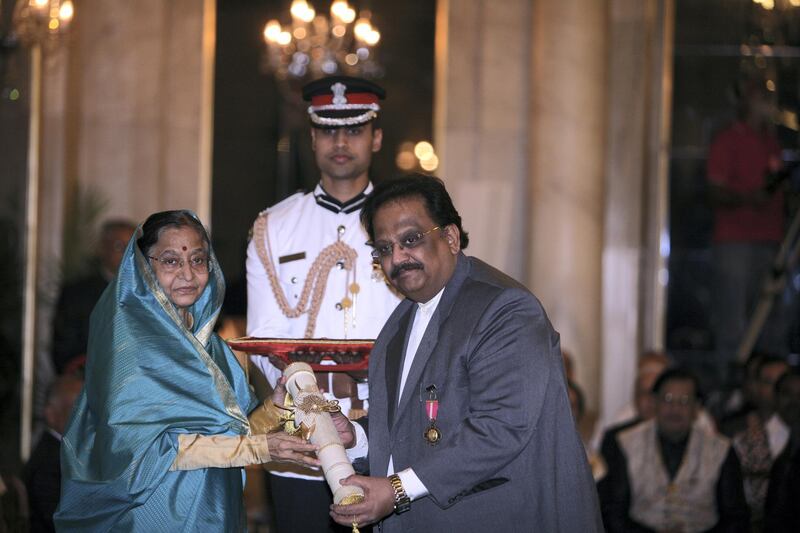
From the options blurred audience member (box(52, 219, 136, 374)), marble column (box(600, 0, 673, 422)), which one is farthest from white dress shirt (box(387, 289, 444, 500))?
marble column (box(600, 0, 673, 422))

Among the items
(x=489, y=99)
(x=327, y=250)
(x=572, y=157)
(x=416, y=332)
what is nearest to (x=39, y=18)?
(x=489, y=99)

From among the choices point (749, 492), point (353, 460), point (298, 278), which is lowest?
point (749, 492)

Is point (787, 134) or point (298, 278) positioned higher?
point (787, 134)

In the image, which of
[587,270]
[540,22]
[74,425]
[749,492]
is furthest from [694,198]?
[74,425]

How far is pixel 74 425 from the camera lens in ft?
12.5

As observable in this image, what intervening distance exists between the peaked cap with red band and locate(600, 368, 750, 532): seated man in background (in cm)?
292

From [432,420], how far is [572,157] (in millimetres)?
6611

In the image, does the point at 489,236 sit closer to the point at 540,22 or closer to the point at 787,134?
the point at 540,22

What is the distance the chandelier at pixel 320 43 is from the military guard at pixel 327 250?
5.82 metres

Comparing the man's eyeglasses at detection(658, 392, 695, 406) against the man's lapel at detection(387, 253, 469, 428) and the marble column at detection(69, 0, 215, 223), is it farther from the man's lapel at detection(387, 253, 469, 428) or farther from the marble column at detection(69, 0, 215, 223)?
the marble column at detection(69, 0, 215, 223)

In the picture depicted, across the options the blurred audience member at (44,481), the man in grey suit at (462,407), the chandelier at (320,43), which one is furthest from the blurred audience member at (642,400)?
the chandelier at (320,43)

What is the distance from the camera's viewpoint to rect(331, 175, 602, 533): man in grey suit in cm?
335

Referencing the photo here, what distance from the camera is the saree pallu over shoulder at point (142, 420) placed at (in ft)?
11.8

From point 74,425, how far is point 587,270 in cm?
658
